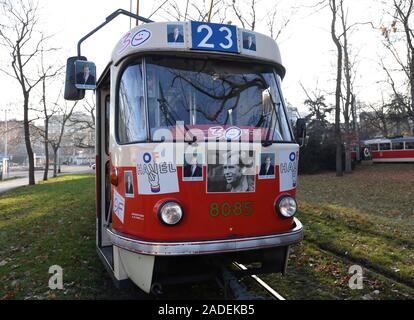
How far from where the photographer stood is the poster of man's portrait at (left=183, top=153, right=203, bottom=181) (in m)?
3.92

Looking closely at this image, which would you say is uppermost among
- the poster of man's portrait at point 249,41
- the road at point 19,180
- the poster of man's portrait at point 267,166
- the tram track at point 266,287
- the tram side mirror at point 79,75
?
the poster of man's portrait at point 249,41

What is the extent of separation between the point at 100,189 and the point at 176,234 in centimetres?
261

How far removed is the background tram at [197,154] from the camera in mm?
3908

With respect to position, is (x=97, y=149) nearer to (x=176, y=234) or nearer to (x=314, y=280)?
(x=176, y=234)

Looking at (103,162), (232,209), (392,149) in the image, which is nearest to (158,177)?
(232,209)

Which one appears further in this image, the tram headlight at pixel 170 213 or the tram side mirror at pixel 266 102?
the tram side mirror at pixel 266 102

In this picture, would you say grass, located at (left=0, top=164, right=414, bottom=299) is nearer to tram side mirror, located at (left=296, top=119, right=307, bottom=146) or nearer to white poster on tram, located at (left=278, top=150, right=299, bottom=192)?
white poster on tram, located at (left=278, top=150, right=299, bottom=192)

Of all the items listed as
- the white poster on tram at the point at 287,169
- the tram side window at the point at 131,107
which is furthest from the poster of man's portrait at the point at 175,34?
the white poster on tram at the point at 287,169

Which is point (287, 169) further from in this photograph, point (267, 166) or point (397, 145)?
point (397, 145)

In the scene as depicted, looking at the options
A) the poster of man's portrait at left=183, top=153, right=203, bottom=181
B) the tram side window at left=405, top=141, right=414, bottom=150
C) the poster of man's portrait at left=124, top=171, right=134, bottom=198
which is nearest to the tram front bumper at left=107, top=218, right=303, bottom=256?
the poster of man's portrait at left=124, top=171, right=134, bottom=198

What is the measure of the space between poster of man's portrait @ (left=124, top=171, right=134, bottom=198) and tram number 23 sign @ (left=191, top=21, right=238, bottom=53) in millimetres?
1552

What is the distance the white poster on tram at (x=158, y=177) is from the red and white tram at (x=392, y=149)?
37507 mm

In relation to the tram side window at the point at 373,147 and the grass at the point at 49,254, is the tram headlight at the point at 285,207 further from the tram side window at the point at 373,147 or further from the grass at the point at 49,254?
the tram side window at the point at 373,147

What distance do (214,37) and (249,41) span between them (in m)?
0.45
